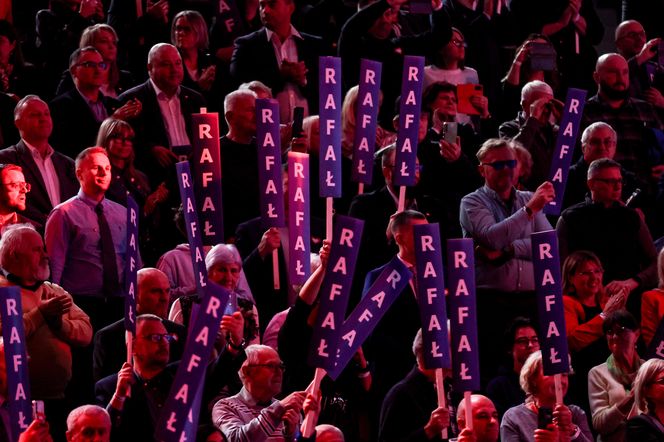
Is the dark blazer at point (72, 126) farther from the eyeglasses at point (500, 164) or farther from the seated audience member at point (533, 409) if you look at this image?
the seated audience member at point (533, 409)

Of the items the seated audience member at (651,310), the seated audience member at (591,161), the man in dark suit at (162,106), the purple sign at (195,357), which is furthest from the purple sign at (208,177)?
the seated audience member at (591,161)

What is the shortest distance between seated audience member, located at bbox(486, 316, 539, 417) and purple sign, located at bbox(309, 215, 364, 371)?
188 cm

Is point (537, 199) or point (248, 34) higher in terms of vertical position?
point (248, 34)

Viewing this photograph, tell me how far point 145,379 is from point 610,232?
11.2 ft

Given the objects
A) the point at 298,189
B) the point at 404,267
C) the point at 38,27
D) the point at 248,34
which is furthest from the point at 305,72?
the point at 404,267

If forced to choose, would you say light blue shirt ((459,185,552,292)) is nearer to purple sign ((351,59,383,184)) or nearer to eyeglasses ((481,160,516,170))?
eyeglasses ((481,160,516,170))

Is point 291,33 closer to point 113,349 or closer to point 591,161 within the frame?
point 591,161

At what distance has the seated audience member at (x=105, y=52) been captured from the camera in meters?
12.6

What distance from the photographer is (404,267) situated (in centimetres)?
931

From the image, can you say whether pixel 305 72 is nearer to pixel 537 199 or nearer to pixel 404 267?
pixel 537 199

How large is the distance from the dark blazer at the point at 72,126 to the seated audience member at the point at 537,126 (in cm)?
278

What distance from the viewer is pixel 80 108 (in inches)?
478

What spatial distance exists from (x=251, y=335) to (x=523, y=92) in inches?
137

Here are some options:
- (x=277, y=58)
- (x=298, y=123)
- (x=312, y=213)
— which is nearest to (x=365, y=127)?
(x=298, y=123)
